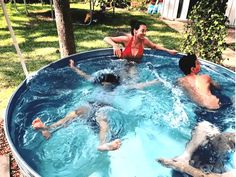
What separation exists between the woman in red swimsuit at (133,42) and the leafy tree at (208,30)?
130 cm

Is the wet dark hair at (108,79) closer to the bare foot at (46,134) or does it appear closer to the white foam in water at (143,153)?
the white foam in water at (143,153)

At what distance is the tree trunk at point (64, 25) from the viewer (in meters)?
6.11

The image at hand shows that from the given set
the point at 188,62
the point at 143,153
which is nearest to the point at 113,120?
the point at 143,153

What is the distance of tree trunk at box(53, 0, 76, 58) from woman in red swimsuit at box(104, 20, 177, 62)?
1.04 metres

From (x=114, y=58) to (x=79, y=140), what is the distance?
8.81 ft

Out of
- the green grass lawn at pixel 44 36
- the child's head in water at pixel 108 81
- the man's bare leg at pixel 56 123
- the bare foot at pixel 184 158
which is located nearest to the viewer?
the bare foot at pixel 184 158

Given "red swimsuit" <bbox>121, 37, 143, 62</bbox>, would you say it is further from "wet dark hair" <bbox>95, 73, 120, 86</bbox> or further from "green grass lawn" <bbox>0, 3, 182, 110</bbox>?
"green grass lawn" <bbox>0, 3, 182, 110</bbox>

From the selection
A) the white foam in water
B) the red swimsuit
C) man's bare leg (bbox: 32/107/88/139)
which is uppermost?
the red swimsuit

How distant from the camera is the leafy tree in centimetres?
671

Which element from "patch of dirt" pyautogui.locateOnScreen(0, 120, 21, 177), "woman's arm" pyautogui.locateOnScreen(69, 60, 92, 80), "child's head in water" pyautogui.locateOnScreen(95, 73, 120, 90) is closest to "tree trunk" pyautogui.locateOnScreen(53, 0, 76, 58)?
"woman's arm" pyautogui.locateOnScreen(69, 60, 92, 80)

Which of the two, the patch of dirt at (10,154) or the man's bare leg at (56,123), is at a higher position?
the man's bare leg at (56,123)

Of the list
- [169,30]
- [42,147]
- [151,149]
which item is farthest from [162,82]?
[169,30]

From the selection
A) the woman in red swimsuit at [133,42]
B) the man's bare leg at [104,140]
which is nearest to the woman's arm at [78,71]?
the woman in red swimsuit at [133,42]

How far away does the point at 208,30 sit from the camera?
682 centimetres
